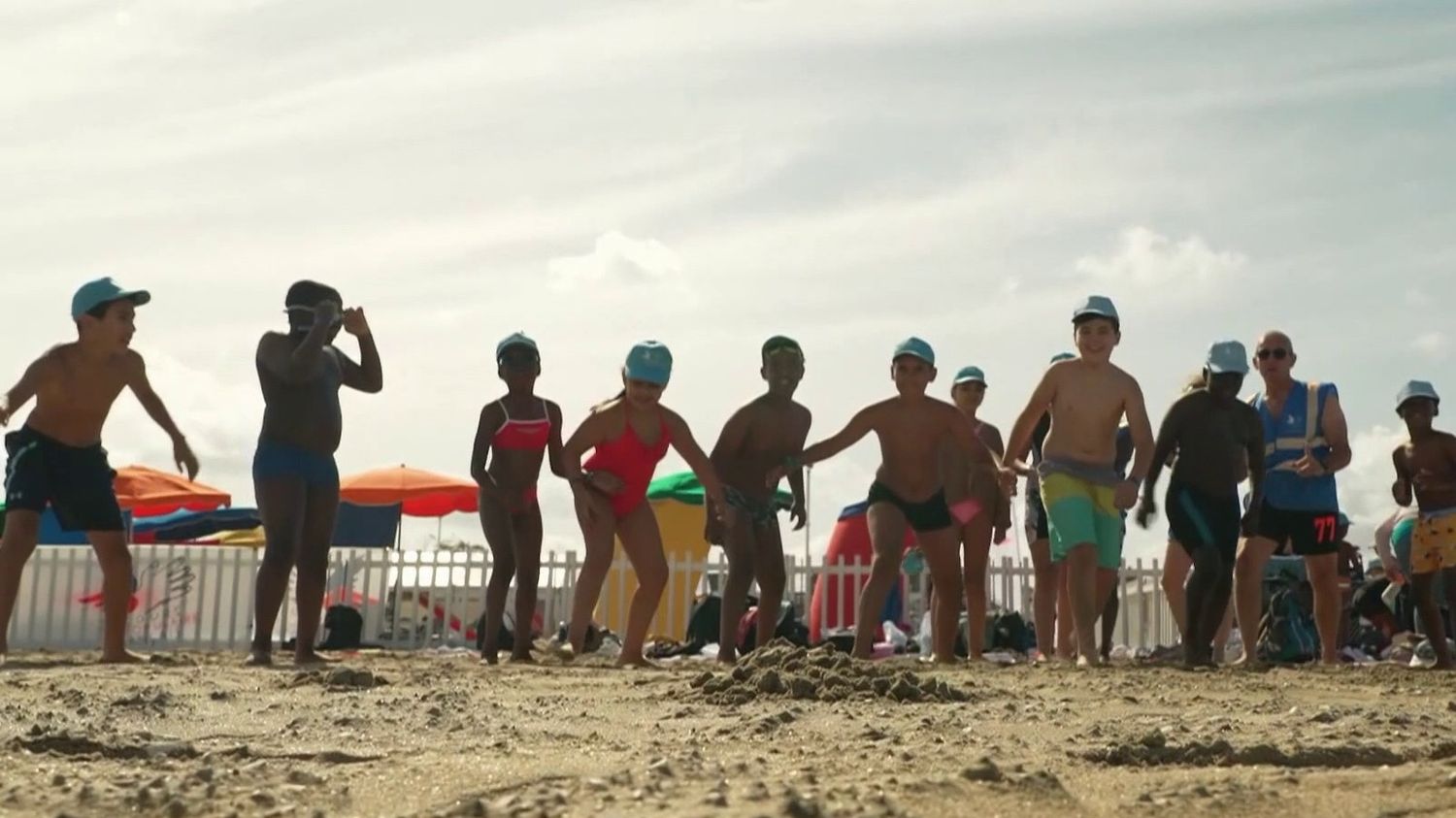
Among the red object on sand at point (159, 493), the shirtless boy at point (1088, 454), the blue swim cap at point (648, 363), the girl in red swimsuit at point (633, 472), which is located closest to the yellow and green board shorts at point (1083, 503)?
the shirtless boy at point (1088, 454)

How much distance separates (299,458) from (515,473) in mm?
1464

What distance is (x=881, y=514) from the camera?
8.63m

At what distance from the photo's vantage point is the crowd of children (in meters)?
7.95

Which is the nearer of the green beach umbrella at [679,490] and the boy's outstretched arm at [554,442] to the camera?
the boy's outstretched arm at [554,442]

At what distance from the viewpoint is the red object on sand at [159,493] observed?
21.1m

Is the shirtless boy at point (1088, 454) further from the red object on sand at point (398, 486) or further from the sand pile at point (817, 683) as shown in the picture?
the red object on sand at point (398, 486)

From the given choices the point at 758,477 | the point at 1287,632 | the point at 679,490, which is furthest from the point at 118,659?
the point at 679,490

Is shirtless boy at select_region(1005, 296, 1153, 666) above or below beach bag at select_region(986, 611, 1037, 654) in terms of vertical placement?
above

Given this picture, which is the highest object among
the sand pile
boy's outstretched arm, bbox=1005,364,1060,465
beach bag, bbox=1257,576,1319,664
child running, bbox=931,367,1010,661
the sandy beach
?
boy's outstretched arm, bbox=1005,364,1060,465

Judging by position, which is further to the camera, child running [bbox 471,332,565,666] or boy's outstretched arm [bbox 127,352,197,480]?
child running [bbox 471,332,565,666]

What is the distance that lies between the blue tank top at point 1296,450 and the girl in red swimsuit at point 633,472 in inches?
111

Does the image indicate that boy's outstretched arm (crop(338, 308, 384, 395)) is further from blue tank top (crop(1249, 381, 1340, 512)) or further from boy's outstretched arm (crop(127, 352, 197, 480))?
blue tank top (crop(1249, 381, 1340, 512))

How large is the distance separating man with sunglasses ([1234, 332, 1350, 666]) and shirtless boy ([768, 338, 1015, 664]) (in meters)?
1.45

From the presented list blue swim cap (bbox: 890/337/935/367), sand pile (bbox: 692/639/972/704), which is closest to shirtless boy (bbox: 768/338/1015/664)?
blue swim cap (bbox: 890/337/935/367)
